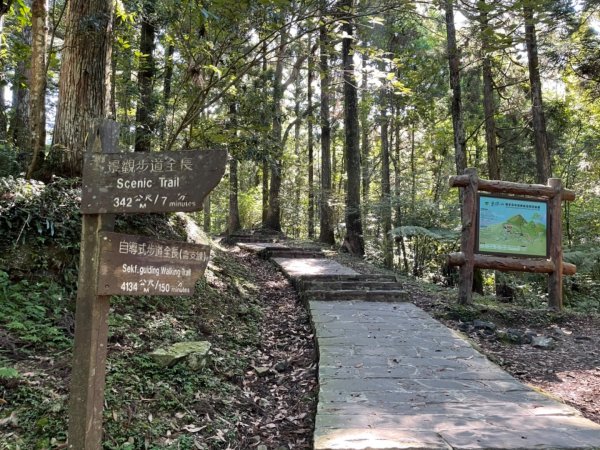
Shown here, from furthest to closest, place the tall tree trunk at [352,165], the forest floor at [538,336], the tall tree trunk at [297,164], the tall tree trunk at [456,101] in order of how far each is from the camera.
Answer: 1. the tall tree trunk at [297,164]
2. the tall tree trunk at [352,165]
3. the tall tree trunk at [456,101]
4. the forest floor at [538,336]

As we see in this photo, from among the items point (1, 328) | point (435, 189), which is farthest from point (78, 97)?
point (435, 189)

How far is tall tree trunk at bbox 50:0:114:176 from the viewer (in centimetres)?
539

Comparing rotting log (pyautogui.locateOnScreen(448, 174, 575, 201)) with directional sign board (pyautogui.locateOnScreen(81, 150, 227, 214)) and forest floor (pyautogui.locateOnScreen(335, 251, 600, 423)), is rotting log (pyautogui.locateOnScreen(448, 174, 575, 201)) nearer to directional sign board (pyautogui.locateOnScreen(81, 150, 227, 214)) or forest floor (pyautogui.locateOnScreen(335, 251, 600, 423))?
forest floor (pyautogui.locateOnScreen(335, 251, 600, 423))

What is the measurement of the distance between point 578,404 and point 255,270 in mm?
7379

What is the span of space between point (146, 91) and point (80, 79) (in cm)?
336

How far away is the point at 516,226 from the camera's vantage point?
740 cm

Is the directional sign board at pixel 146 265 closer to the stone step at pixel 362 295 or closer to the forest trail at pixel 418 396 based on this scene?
the forest trail at pixel 418 396

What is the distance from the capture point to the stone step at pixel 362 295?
738 cm

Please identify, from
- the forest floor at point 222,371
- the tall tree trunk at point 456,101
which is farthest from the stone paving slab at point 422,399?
the tall tree trunk at point 456,101

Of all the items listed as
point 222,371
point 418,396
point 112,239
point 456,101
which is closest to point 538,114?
point 456,101

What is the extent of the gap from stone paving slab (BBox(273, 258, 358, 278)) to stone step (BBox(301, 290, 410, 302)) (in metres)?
0.97

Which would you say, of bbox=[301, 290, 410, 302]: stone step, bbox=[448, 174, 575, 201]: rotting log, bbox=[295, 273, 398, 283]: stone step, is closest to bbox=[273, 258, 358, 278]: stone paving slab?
bbox=[295, 273, 398, 283]: stone step

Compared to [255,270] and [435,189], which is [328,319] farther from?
[435,189]

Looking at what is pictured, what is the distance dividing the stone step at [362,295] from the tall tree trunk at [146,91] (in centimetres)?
399
